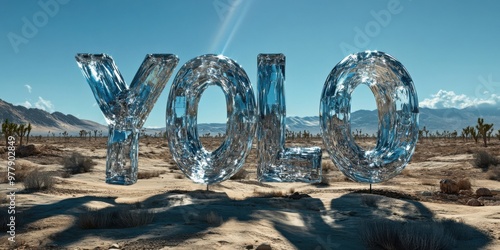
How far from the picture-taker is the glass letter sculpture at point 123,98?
879 cm

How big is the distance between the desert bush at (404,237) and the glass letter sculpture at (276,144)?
3.24m

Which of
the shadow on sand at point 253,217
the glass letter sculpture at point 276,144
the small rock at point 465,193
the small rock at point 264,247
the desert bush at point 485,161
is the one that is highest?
the glass letter sculpture at point 276,144

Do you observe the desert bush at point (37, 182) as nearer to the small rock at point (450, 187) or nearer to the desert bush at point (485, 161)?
the small rock at point (450, 187)

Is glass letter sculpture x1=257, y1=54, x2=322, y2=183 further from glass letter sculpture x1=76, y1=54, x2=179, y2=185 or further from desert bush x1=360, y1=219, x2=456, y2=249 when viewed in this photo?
desert bush x1=360, y1=219, x2=456, y2=249

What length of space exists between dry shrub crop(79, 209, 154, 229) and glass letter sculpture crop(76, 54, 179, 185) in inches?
109

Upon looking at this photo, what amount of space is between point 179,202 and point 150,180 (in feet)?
19.0

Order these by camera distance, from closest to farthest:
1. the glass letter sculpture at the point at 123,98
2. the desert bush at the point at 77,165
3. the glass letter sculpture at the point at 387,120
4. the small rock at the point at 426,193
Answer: the glass letter sculpture at the point at 387,120, the glass letter sculpture at the point at 123,98, the small rock at the point at 426,193, the desert bush at the point at 77,165

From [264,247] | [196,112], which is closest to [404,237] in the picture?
[264,247]

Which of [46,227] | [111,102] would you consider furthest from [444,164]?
[46,227]

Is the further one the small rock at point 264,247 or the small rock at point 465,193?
the small rock at point 465,193

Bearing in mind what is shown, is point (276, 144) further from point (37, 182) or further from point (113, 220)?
point (37, 182)

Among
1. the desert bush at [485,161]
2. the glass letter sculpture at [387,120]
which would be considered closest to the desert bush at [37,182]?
the glass letter sculpture at [387,120]

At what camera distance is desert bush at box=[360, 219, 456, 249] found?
16.5ft

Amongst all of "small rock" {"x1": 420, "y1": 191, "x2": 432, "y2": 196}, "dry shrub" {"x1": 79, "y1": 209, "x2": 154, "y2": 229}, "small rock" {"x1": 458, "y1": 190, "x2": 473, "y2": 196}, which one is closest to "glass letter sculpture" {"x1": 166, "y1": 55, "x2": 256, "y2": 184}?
"dry shrub" {"x1": 79, "y1": 209, "x2": 154, "y2": 229}
